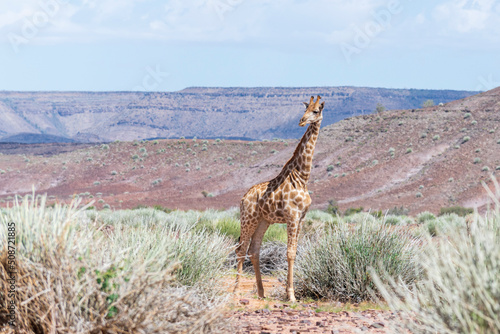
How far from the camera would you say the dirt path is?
6.67 meters

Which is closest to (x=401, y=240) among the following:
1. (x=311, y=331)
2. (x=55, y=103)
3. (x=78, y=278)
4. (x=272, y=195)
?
(x=272, y=195)

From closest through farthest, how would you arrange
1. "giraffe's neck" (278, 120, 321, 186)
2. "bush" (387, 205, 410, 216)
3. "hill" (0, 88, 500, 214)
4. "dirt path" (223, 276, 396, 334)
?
1. "dirt path" (223, 276, 396, 334)
2. "giraffe's neck" (278, 120, 321, 186)
3. "bush" (387, 205, 410, 216)
4. "hill" (0, 88, 500, 214)

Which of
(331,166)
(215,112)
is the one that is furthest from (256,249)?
(215,112)

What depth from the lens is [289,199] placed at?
833 cm

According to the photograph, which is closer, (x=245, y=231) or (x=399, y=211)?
(x=245, y=231)

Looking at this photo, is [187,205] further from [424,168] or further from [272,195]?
[272,195]

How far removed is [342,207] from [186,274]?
3099 cm

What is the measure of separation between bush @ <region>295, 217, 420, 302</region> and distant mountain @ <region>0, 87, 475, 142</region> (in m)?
124

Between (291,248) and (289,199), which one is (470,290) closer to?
(289,199)

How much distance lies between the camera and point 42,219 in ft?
16.5

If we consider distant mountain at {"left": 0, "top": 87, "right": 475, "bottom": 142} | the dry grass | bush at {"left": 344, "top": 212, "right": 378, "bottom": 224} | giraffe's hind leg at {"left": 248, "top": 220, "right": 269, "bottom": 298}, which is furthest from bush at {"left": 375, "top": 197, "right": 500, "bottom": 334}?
distant mountain at {"left": 0, "top": 87, "right": 475, "bottom": 142}

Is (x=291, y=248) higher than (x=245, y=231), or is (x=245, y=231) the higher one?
(x=245, y=231)

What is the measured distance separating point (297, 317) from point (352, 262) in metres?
1.64

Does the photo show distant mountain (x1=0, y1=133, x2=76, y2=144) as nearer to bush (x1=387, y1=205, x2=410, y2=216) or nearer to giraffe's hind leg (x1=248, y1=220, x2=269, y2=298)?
bush (x1=387, y1=205, x2=410, y2=216)
